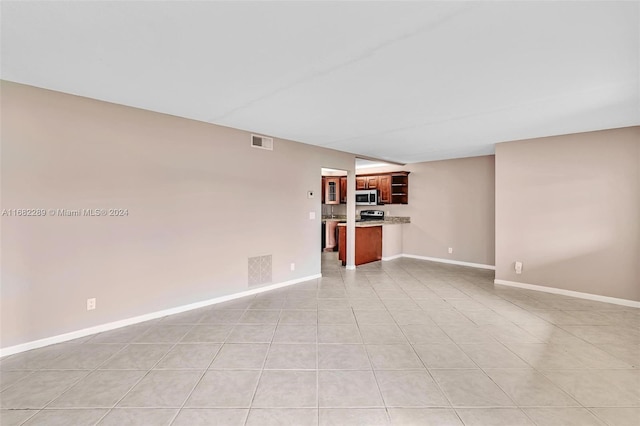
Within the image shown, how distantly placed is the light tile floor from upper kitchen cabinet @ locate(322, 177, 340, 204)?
4685 millimetres

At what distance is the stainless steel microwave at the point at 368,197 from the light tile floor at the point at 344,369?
4.01 metres

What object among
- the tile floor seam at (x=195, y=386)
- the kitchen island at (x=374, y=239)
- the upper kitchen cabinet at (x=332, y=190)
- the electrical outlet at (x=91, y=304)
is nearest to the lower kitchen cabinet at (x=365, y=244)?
the kitchen island at (x=374, y=239)

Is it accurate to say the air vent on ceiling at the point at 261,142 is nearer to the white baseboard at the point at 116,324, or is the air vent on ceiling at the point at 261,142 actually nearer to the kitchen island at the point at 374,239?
the white baseboard at the point at 116,324

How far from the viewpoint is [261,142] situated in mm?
4371

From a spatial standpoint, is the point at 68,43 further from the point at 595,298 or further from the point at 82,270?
the point at 595,298

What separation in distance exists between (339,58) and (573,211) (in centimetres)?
454

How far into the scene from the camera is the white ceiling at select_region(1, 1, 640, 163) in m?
1.60

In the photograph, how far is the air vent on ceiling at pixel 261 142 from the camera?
14.1 ft

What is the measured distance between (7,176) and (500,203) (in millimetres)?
6652

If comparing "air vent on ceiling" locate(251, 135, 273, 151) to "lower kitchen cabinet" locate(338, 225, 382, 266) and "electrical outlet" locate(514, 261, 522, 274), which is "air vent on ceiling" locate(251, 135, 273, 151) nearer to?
"lower kitchen cabinet" locate(338, 225, 382, 266)

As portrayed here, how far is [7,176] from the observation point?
249 cm

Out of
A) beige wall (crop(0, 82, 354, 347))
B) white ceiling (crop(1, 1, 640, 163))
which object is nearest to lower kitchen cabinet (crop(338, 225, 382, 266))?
beige wall (crop(0, 82, 354, 347))

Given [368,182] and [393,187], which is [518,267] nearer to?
[393,187]

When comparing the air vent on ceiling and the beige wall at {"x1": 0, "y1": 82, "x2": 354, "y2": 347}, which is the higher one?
the air vent on ceiling
